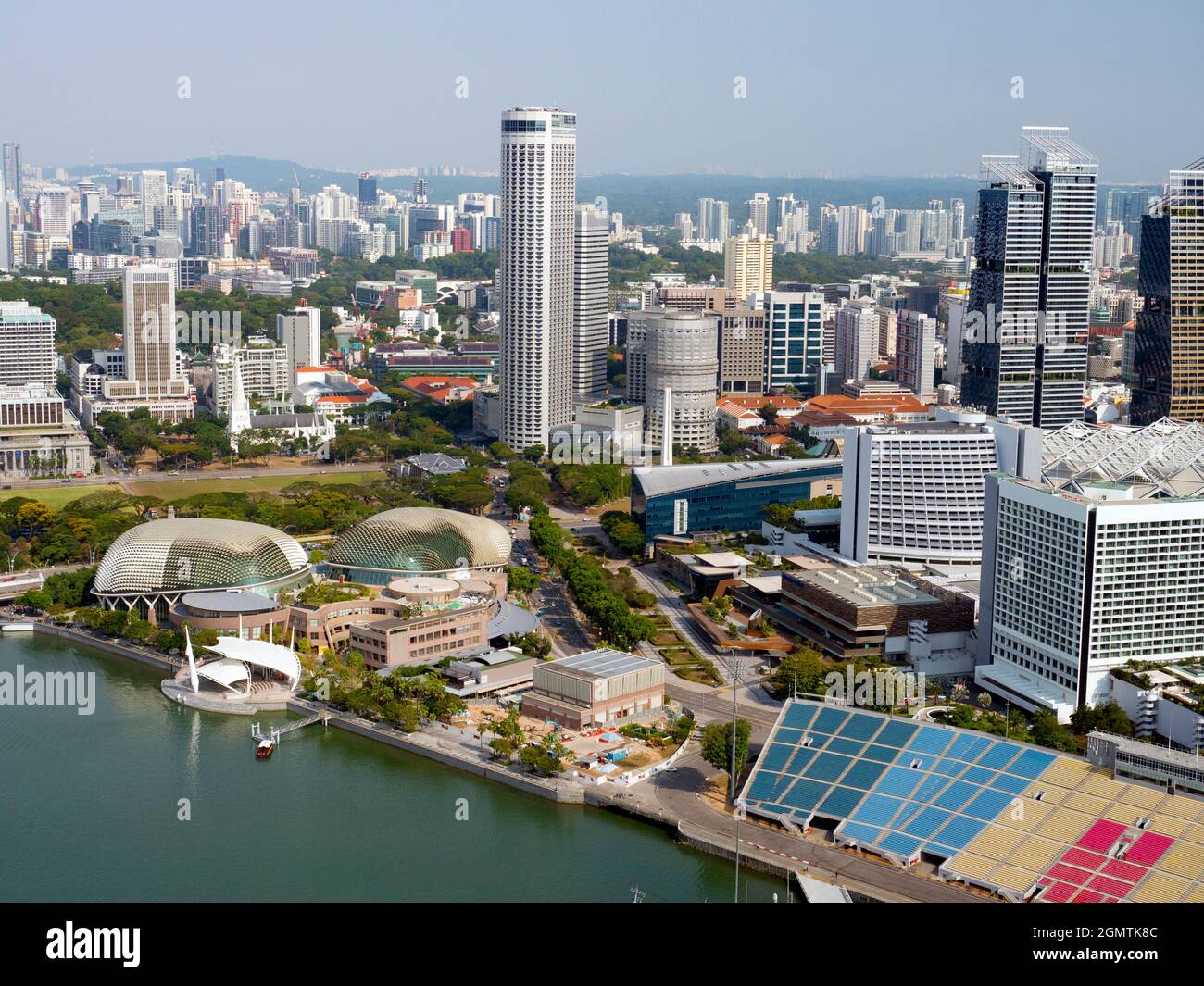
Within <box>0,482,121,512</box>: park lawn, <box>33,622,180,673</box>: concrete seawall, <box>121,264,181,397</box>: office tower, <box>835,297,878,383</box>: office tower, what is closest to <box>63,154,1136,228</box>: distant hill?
<box>835,297,878,383</box>: office tower

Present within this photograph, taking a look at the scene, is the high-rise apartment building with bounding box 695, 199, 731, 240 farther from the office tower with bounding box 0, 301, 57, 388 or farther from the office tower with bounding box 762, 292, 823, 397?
the office tower with bounding box 0, 301, 57, 388

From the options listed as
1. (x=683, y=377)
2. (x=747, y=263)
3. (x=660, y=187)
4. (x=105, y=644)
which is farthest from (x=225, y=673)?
(x=660, y=187)

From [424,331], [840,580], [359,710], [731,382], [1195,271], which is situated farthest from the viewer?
[424,331]

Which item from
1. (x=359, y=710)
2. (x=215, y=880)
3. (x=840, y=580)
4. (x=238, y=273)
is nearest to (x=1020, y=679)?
(x=840, y=580)

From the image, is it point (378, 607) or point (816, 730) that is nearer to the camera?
point (816, 730)

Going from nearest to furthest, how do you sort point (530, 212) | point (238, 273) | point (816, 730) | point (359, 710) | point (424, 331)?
point (816, 730), point (359, 710), point (530, 212), point (424, 331), point (238, 273)

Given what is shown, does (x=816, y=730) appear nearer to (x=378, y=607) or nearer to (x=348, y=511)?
(x=378, y=607)

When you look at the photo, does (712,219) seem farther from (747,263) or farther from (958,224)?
(747,263)
